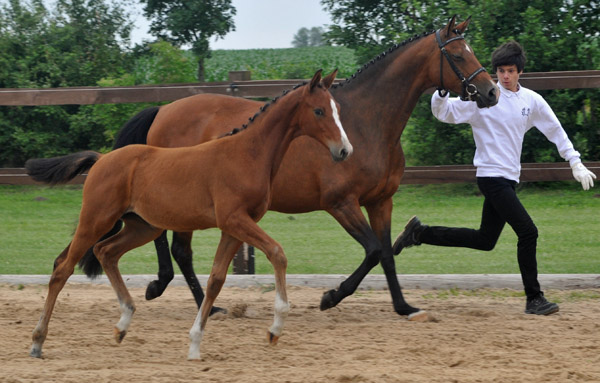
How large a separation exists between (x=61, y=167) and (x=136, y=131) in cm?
135

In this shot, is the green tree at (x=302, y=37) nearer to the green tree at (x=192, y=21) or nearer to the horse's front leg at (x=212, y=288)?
the green tree at (x=192, y=21)

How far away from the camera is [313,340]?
493 centimetres

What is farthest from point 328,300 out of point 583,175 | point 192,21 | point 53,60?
point 192,21

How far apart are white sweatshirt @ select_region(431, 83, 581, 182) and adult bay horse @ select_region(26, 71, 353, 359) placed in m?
1.37

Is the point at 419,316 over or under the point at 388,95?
under

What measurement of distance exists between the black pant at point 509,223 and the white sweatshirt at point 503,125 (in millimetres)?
89

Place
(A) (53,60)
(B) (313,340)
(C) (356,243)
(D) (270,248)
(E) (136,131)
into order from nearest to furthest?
(D) (270,248) < (B) (313,340) < (E) (136,131) < (C) (356,243) < (A) (53,60)

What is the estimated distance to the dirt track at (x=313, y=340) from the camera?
4.10 meters

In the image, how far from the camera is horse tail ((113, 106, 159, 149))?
6250 mm

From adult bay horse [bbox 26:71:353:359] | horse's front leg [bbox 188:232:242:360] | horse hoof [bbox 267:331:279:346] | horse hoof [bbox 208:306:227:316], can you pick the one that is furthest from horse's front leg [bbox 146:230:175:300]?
horse hoof [bbox 267:331:279:346]

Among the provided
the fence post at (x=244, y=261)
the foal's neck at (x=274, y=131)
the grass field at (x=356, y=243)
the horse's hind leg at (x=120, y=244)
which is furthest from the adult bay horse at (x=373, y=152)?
the grass field at (x=356, y=243)

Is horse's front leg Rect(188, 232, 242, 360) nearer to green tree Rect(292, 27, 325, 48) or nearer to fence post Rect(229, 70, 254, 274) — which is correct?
fence post Rect(229, 70, 254, 274)

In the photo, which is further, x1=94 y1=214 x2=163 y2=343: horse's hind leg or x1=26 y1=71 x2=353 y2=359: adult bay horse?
x1=94 y1=214 x2=163 y2=343: horse's hind leg

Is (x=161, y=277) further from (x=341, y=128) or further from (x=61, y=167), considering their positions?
(x=341, y=128)
